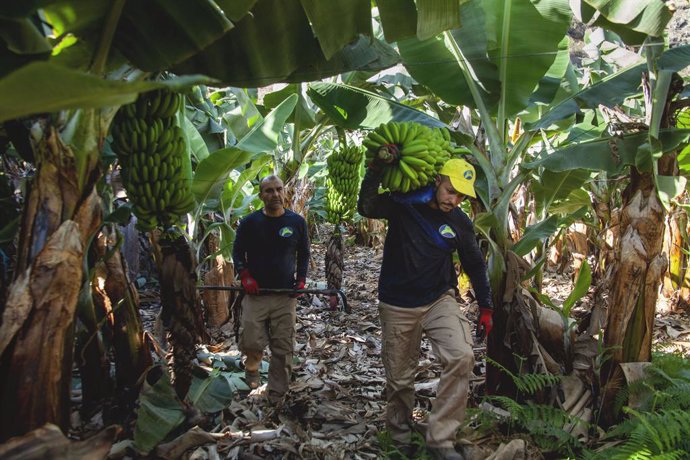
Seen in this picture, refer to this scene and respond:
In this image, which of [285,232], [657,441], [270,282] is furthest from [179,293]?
[657,441]

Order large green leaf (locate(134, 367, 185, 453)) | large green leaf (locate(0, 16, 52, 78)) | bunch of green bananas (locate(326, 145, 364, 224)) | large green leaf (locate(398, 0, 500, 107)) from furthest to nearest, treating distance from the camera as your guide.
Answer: bunch of green bananas (locate(326, 145, 364, 224)) → large green leaf (locate(398, 0, 500, 107)) → large green leaf (locate(134, 367, 185, 453)) → large green leaf (locate(0, 16, 52, 78))

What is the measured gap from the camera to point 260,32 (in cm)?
236

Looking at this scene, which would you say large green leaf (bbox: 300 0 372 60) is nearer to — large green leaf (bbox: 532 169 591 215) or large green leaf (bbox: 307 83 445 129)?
large green leaf (bbox: 307 83 445 129)

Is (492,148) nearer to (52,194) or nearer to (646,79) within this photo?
(646,79)

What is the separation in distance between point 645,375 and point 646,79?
70.9 inches

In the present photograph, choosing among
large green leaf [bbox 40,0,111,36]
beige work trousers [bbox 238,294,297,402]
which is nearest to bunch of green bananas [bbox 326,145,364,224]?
beige work trousers [bbox 238,294,297,402]

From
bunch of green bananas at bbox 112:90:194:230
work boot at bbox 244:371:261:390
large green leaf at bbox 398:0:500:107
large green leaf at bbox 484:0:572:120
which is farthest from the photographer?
work boot at bbox 244:371:261:390

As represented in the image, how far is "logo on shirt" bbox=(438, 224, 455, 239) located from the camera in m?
2.86

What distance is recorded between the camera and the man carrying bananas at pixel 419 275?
2783mm

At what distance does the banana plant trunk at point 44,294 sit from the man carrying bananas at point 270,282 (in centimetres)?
193

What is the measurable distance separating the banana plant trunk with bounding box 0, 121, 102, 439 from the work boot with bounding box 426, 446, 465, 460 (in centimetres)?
176

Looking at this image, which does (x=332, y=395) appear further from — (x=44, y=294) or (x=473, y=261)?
(x=44, y=294)

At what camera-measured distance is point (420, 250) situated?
2824mm

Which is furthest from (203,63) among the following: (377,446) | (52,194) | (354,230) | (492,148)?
(354,230)
